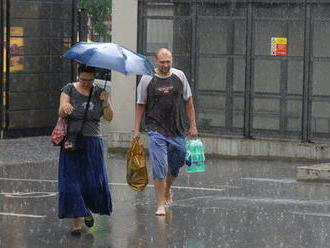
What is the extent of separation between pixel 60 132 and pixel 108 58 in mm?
861

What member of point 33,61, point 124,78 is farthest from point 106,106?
point 33,61

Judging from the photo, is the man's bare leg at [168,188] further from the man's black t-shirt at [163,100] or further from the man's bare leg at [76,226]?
the man's bare leg at [76,226]

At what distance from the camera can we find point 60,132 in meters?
11.2

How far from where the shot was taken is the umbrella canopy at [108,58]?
1102 cm

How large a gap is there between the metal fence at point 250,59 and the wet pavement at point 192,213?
187 centimetres

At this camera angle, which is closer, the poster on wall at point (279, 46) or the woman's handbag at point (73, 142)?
the woman's handbag at point (73, 142)

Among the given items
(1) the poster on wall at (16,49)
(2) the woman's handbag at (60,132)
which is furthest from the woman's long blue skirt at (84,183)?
(1) the poster on wall at (16,49)

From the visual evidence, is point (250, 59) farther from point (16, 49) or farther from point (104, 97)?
point (104, 97)

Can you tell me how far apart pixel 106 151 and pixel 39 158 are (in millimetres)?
1657

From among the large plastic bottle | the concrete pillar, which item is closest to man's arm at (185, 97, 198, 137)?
the large plastic bottle

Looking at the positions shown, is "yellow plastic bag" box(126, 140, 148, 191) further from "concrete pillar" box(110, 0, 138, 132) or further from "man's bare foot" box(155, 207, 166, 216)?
"concrete pillar" box(110, 0, 138, 132)

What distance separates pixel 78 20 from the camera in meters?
24.1

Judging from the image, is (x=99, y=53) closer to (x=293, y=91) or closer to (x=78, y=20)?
(x=293, y=91)

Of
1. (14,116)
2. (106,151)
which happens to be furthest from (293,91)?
(14,116)
